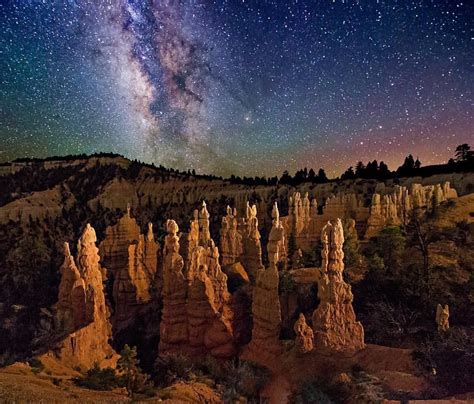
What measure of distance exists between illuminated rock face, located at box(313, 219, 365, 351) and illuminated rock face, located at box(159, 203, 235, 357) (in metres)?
5.65

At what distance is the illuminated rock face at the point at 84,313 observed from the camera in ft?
60.5

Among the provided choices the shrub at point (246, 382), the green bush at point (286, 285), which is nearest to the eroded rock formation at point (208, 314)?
the green bush at point (286, 285)

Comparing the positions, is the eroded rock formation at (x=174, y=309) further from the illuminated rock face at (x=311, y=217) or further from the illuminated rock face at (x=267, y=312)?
the illuminated rock face at (x=311, y=217)

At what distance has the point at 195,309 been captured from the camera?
2019 cm

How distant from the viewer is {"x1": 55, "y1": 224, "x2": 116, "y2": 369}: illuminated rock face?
1844 cm

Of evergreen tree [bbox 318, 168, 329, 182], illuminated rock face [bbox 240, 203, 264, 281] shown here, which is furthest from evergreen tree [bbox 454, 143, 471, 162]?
illuminated rock face [bbox 240, 203, 264, 281]

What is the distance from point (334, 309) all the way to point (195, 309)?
7500mm

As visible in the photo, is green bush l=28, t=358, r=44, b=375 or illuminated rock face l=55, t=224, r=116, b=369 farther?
illuminated rock face l=55, t=224, r=116, b=369

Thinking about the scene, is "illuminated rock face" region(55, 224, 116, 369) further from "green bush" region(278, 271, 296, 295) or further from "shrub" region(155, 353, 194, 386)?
"green bush" region(278, 271, 296, 295)

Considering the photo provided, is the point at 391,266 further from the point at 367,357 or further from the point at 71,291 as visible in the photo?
the point at 71,291

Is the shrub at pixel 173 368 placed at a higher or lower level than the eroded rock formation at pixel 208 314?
lower

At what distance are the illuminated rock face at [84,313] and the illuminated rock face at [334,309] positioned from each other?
34.9ft

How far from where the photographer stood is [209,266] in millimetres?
22734

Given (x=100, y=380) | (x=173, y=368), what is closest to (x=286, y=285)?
(x=173, y=368)
